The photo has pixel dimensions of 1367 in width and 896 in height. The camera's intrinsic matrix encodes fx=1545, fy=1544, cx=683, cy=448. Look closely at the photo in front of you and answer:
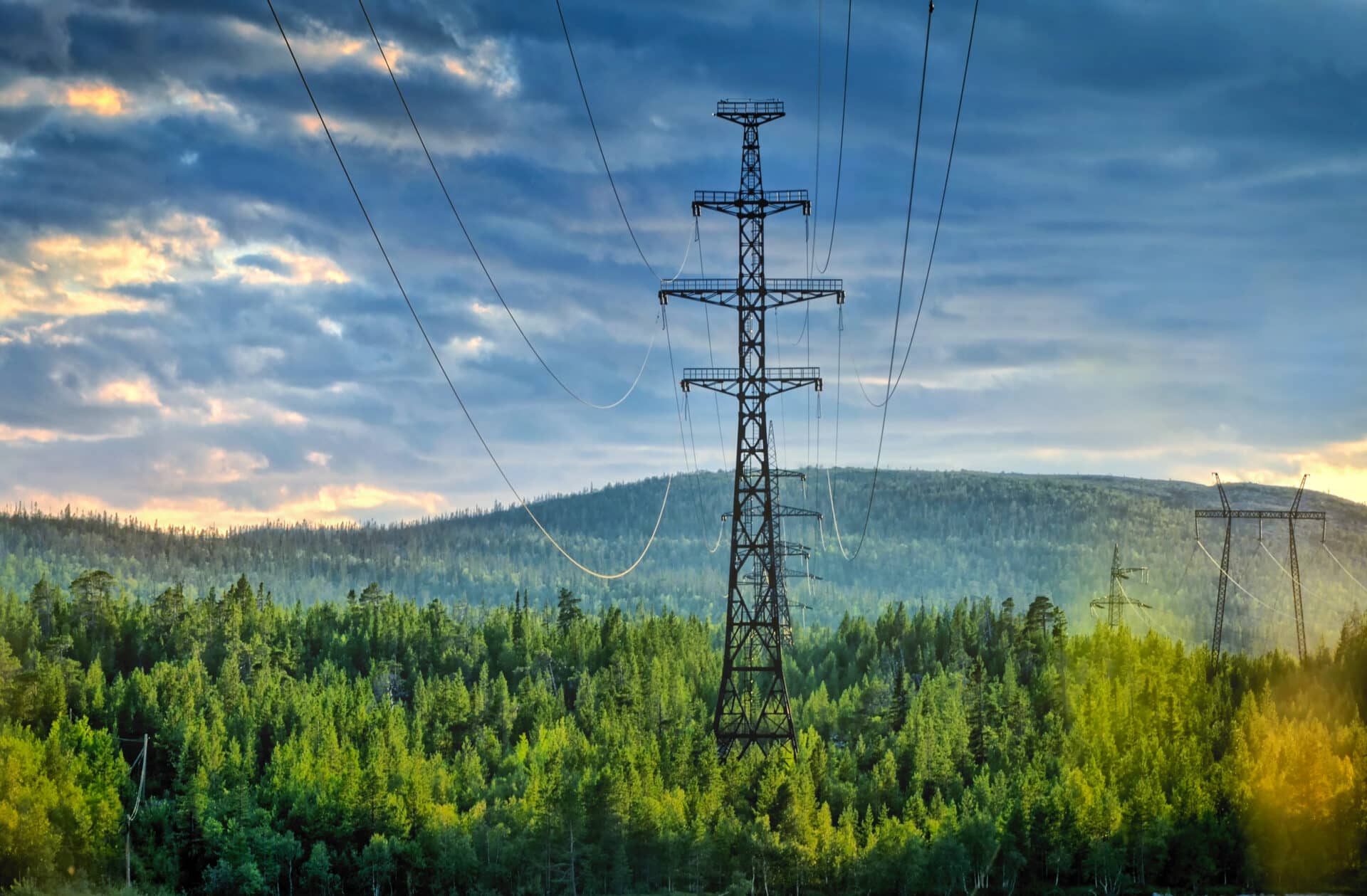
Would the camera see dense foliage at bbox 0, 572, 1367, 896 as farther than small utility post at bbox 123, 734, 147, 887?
No

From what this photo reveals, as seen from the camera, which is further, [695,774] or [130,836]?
[130,836]

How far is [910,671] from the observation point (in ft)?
442

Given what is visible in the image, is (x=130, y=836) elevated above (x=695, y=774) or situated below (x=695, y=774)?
below

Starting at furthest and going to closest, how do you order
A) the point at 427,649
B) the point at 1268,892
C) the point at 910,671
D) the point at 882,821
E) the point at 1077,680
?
the point at 427,649 → the point at 910,671 → the point at 1077,680 → the point at 1268,892 → the point at 882,821

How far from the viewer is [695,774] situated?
296 feet

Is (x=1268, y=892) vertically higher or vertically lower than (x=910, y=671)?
lower

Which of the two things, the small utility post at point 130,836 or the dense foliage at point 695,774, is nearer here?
the dense foliage at point 695,774

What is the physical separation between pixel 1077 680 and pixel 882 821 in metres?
36.5

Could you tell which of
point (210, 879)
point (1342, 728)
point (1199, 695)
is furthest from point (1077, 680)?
point (210, 879)

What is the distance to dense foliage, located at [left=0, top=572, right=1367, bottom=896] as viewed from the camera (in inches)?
3529

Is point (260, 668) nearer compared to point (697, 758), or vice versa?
point (697, 758)

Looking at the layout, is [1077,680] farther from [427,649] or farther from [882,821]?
[427,649]

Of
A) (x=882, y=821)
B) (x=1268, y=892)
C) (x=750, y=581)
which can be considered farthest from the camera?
(x=1268, y=892)

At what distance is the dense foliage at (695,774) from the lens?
89.6 metres
